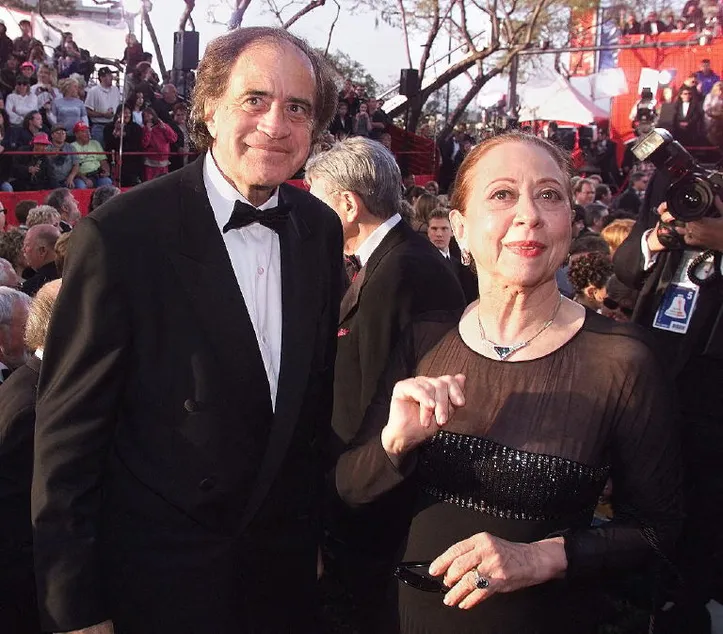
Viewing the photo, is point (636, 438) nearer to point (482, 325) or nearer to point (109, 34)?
point (482, 325)

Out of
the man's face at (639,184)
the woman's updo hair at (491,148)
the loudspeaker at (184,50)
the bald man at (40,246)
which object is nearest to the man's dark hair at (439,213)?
the bald man at (40,246)

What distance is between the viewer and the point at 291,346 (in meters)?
2.11

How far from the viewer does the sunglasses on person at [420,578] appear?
1.90 m

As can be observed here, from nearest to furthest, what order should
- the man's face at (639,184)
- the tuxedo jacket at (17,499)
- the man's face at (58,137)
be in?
the tuxedo jacket at (17,499), the man's face at (58,137), the man's face at (639,184)

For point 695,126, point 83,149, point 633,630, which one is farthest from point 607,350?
point 695,126

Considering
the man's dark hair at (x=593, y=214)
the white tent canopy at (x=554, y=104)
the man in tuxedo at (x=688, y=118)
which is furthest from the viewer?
the white tent canopy at (x=554, y=104)

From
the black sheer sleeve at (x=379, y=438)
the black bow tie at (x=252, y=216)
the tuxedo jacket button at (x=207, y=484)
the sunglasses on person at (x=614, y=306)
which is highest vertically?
the black bow tie at (x=252, y=216)

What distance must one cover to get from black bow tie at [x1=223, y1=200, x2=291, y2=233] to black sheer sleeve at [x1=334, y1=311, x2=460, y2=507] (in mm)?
442

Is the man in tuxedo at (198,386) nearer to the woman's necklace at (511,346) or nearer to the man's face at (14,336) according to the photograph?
the woman's necklace at (511,346)

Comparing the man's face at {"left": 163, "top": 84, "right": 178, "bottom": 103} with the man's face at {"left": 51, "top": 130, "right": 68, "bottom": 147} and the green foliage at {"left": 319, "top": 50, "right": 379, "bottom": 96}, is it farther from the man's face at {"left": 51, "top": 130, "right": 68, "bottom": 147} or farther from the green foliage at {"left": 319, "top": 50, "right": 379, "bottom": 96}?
the green foliage at {"left": 319, "top": 50, "right": 379, "bottom": 96}

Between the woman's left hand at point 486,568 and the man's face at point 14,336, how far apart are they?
8.51 ft

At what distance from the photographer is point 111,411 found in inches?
76.5

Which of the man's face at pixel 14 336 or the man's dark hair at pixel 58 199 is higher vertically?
the man's face at pixel 14 336

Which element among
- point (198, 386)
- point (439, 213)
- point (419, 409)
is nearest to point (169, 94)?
point (439, 213)
